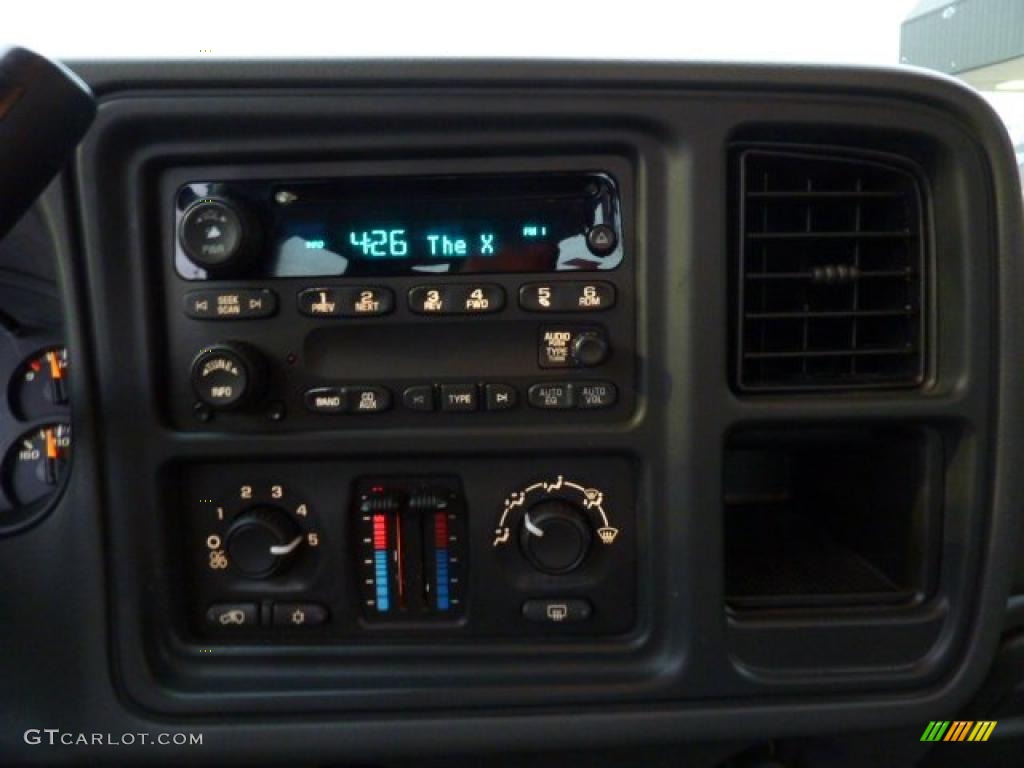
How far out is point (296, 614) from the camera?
88 centimetres

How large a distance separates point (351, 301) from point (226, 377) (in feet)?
0.44

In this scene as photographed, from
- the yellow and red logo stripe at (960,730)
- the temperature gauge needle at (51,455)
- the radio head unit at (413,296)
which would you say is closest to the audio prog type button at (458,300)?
the radio head unit at (413,296)

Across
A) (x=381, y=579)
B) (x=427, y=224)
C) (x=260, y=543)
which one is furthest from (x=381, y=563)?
(x=427, y=224)

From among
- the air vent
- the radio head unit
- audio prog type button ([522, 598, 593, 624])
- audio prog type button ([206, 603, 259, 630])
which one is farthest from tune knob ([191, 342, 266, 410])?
the air vent

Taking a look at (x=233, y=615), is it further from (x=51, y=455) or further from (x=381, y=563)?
(x=51, y=455)

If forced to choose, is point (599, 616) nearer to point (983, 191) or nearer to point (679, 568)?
point (679, 568)

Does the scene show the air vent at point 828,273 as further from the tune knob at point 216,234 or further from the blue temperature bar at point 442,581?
the tune knob at point 216,234

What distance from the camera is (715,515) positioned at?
840mm

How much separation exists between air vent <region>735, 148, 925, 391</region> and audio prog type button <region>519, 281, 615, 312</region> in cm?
13

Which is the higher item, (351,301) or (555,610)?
(351,301)

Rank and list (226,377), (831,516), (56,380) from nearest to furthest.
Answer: (226,377) < (56,380) < (831,516)

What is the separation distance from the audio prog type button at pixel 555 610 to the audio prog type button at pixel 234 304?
398 millimetres

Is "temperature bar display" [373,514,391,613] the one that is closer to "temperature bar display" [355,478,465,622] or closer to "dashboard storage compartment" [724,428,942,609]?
"temperature bar display" [355,478,465,622]

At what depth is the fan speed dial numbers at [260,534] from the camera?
839 mm
